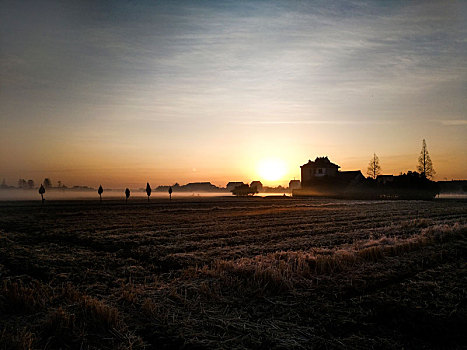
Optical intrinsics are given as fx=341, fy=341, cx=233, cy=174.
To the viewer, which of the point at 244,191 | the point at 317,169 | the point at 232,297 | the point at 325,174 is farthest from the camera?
the point at 244,191

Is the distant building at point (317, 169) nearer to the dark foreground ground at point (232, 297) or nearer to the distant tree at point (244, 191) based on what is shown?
the distant tree at point (244, 191)

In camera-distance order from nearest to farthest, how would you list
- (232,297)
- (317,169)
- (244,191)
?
(232,297)
(317,169)
(244,191)

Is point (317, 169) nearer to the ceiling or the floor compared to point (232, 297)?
nearer to the ceiling

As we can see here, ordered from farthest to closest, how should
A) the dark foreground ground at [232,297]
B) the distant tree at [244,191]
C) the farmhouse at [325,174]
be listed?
the distant tree at [244,191], the farmhouse at [325,174], the dark foreground ground at [232,297]

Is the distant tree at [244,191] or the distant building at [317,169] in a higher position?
the distant building at [317,169]

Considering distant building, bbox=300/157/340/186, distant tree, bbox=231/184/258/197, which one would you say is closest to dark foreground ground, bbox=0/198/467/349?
distant building, bbox=300/157/340/186

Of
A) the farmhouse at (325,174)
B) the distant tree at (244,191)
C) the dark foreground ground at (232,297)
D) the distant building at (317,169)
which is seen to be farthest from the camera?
the distant tree at (244,191)

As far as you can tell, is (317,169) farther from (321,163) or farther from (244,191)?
(244,191)

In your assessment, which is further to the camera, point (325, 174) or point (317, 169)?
point (317, 169)

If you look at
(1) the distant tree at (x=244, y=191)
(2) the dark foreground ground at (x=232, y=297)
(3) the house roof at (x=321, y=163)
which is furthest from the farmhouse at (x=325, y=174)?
(2) the dark foreground ground at (x=232, y=297)

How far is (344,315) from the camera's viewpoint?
23.8ft

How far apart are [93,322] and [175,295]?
2100mm

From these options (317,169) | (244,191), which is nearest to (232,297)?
(317,169)

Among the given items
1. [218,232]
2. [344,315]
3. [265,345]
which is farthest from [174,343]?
[218,232]
